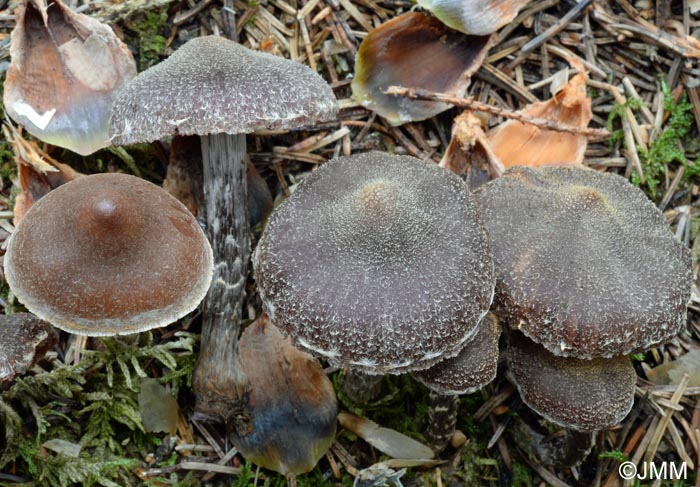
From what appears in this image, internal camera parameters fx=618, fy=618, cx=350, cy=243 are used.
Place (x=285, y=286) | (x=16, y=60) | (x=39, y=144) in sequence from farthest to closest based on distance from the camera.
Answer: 1. (x=39, y=144)
2. (x=16, y=60)
3. (x=285, y=286)

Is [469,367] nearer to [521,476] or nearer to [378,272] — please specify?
[378,272]

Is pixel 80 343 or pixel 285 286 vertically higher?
pixel 285 286

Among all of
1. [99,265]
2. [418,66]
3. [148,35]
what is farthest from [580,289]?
[148,35]

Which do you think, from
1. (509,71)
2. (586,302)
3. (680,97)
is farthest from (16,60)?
(680,97)

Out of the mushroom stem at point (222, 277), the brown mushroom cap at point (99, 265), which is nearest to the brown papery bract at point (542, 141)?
the mushroom stem at point (222, 277)

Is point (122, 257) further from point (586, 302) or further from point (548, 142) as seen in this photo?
point (548, 142)

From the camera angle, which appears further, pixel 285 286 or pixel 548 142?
pixel 548 142

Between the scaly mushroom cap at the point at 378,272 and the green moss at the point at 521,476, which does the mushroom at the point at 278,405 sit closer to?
the scaly mushroom cap at the point at 378,272
